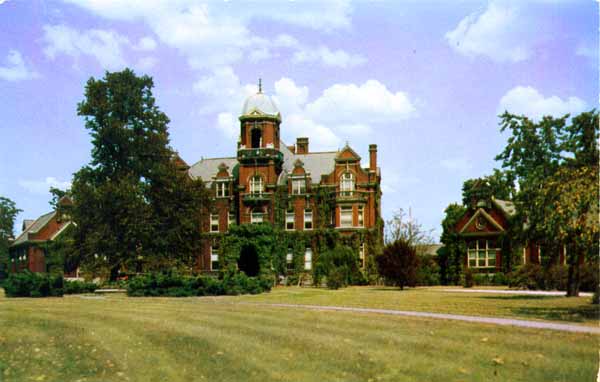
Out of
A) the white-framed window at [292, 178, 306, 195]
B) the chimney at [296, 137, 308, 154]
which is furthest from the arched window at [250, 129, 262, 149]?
the chimney at [296, 137, 308, 154]

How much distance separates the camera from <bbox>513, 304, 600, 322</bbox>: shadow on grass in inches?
778

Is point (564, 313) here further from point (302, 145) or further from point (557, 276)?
point (302, 145)

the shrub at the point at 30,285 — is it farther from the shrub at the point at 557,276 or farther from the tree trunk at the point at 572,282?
the shrub at the point at 557,276

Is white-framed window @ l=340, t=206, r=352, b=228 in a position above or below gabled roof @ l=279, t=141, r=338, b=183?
below

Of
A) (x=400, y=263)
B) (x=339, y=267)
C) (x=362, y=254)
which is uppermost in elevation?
(x=362, y=254)

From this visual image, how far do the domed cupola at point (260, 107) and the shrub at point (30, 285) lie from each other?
27361 mm

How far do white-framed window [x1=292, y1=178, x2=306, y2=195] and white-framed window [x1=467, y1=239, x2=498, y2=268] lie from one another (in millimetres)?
15621

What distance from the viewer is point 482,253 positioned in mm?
54094

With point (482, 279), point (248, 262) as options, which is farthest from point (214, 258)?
point (482, 279)

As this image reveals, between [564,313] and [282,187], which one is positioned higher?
[282,187]

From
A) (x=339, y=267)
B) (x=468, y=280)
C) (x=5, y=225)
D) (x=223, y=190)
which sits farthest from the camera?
(x=223, y=190)

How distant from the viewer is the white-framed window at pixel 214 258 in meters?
59.3

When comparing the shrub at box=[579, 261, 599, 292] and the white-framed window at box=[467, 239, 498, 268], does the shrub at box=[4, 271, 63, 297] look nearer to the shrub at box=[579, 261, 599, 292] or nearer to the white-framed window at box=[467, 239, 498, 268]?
the shrub at box=[579, 261, 599, 292]

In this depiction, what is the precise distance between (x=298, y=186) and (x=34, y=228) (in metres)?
22.9
